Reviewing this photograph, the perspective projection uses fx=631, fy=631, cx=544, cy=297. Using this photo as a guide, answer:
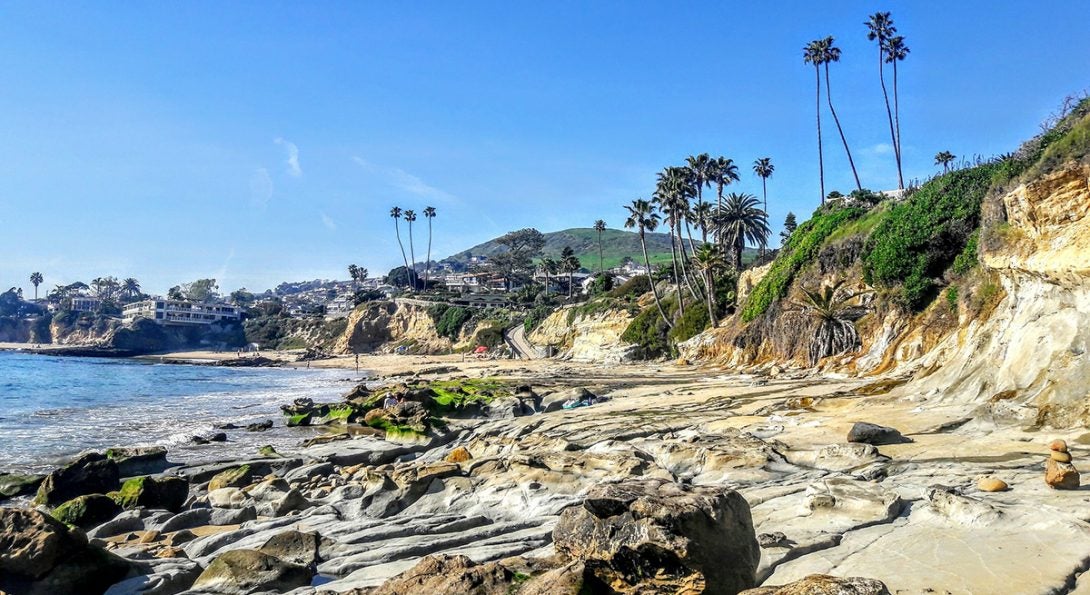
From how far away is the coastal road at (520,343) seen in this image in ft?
252

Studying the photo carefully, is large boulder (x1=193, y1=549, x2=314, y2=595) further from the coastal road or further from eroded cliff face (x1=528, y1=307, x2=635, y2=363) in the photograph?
the coastal road

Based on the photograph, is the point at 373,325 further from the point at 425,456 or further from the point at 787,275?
the point at 425,456

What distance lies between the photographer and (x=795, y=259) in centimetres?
4109

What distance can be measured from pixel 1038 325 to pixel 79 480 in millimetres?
22098

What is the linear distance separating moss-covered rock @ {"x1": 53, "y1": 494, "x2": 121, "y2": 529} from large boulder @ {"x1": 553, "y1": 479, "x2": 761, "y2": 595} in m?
11.2

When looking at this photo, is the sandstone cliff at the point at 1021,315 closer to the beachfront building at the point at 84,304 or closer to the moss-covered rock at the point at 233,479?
the moss-covered rock at the point at 233,479

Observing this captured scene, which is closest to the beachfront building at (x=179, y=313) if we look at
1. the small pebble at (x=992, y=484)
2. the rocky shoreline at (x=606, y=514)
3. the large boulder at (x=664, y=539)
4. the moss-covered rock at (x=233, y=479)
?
the rocky shoreline at (x=606, y=514)

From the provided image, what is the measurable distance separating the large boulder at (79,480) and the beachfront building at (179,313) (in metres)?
134

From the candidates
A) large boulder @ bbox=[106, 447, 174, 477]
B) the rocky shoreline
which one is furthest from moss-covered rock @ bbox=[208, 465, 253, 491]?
large boulder @ bbox=[106, 447, 174, 477]

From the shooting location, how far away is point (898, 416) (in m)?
14.6

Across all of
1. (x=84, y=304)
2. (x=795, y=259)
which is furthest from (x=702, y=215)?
(x=84, y=304)

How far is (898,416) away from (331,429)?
19.4m

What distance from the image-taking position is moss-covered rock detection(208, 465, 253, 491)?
1485cm

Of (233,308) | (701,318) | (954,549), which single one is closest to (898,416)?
(954,549)
